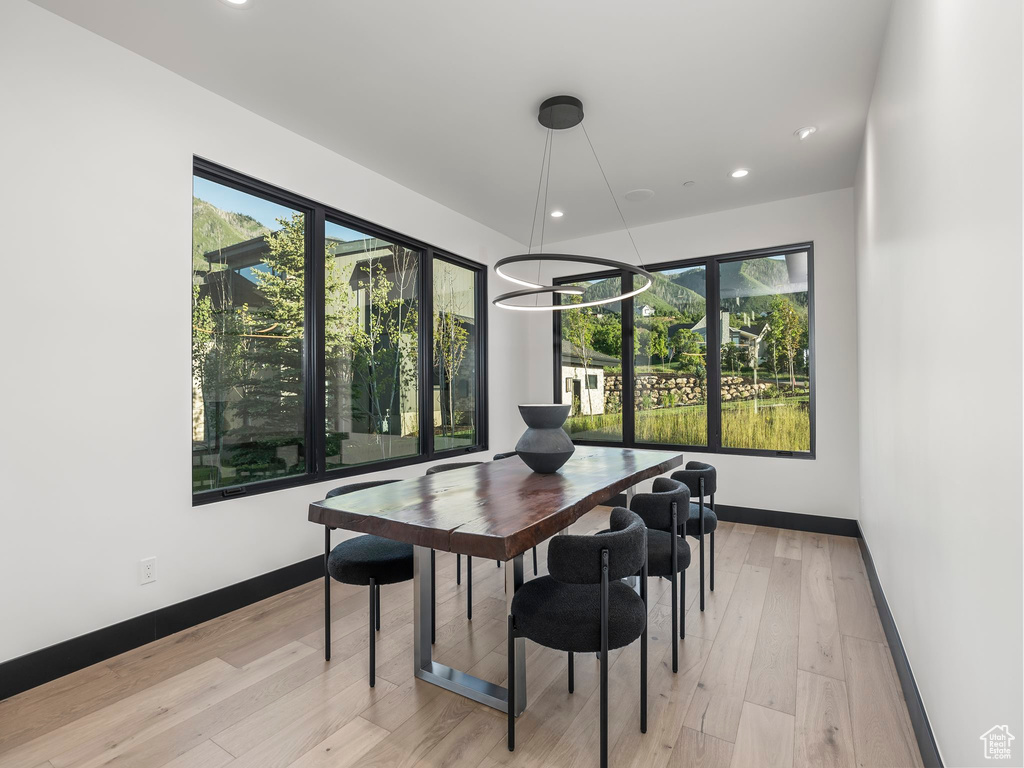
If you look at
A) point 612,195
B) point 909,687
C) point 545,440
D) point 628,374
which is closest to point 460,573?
point 545,440

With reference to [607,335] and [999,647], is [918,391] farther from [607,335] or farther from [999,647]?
[607,335]

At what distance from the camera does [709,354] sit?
4805 millimetres

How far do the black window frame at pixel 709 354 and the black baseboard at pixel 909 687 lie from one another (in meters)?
1.82

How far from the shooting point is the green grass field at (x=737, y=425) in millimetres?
4418

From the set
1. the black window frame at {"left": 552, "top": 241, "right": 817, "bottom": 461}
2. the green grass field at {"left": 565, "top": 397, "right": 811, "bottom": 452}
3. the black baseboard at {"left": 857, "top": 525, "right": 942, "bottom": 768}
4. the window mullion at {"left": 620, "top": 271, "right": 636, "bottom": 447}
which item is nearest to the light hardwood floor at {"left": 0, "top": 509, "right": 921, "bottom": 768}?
the black baseboard at {"left": 857, "top": 525, "right": 942, "bottom": 768}

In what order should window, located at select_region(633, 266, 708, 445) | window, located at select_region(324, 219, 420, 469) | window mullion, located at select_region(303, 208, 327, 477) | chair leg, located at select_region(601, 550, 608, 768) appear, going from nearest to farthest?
1. chair leg, located at select_region(601, 550, 608, 768)
2. window mullion, located at select_region(303, 208, 327, 477)
3. window, located at select_region(324, 219, 420, 469)
4. window, located at select_region(633, 266, 708, 445)

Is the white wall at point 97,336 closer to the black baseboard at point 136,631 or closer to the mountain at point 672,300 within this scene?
the black baseboard at point 136,631

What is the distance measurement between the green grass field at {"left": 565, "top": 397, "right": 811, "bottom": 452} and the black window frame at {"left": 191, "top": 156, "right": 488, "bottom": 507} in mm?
1984

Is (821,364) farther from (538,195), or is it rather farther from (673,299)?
(538,195)

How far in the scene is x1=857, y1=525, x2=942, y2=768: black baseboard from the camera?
1.58 metres

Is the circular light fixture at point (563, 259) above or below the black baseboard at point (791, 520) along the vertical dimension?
above

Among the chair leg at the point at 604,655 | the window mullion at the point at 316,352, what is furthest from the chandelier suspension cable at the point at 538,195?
the chair leg at the point at 604,655

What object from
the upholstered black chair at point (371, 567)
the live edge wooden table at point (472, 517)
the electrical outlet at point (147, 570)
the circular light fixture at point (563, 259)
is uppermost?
the circular light fixture at point (563, 259)

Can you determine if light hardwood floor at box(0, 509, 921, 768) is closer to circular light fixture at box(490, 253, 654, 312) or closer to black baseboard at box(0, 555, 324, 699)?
black baseboard at box(0, 555, 324, 699)
